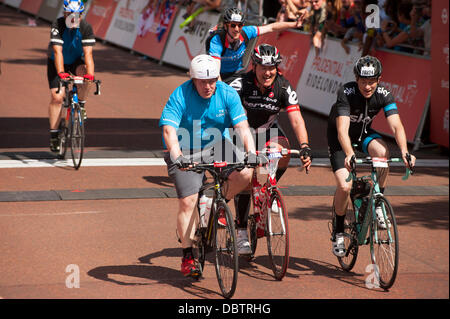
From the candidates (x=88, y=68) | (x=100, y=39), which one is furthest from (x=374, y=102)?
(x=100, y=39)

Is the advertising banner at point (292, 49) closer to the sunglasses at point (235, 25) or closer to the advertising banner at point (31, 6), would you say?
the sunglasses at point (235, 25)

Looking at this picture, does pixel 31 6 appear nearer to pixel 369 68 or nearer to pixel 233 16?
pixel 233 16

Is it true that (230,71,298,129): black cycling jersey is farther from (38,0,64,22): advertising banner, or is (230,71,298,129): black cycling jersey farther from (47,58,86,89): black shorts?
(38,0,64,22): advertising banner

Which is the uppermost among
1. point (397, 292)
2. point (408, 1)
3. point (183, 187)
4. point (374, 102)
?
point (408, 1)

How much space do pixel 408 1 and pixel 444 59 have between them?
185 centimetres

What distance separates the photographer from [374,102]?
702 centimetres

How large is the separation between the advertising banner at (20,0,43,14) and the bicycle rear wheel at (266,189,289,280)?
29.3 metres

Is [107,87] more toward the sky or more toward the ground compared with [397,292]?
more toward the sky

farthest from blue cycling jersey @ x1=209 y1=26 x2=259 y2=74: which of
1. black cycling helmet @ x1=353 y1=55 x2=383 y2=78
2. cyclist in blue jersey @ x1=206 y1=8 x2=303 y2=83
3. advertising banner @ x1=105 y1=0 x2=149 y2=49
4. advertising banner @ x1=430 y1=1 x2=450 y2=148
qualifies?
advertising banner @ x1=105 y1=0 x2=149 y2=49

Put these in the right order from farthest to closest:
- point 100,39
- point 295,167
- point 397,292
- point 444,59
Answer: point 100,39 → point 444,59 → point 295,167 → point 397,292

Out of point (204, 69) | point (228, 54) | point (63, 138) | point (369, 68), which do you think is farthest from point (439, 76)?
point (204, 69)

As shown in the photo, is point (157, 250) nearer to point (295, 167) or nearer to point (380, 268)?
point (380, 268)

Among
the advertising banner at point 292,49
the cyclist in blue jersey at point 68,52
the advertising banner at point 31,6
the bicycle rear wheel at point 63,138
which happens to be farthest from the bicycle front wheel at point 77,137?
the advertising banner at point 31,6

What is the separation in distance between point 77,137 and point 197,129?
468 cm
